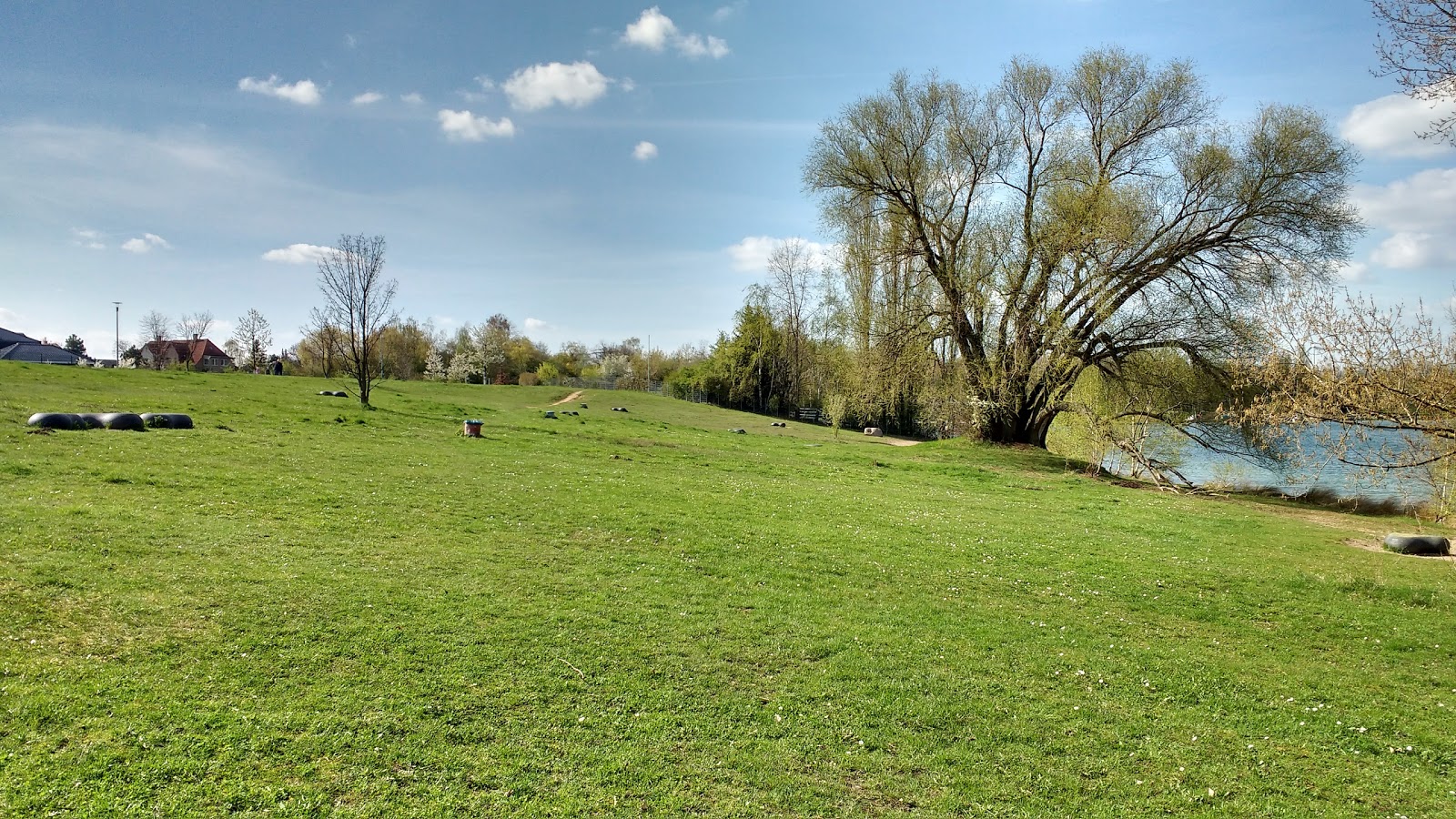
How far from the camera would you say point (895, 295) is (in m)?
36.5

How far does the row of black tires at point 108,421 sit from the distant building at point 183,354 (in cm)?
7051

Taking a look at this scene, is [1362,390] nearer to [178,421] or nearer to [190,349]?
[178,421]

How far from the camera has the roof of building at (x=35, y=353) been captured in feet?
271

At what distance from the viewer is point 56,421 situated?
15758 mm

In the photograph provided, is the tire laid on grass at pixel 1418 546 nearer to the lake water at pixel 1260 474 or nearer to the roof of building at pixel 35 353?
the lake water at pixel 1260 474

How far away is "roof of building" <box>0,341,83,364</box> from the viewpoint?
271 feet

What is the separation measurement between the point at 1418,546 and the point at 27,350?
397 feet

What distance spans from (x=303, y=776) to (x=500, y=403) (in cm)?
4628

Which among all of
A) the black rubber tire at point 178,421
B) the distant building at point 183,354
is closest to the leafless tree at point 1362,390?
the black rubber tire at point 178,421

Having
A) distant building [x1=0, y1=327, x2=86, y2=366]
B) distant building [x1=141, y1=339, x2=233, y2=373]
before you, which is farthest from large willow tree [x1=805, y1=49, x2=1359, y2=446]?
distant building [x1=0, y1=327, x2=86, y2=366]

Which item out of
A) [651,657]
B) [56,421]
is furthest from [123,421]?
[651,657]

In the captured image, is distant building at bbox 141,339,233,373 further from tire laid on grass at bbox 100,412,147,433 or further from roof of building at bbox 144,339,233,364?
tire laid on grass at bbox 100,412,147,433

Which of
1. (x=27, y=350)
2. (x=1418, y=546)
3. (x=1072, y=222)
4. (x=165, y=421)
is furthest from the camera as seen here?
(x=27, y=350)

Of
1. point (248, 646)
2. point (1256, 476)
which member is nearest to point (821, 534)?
point (248, 646)
